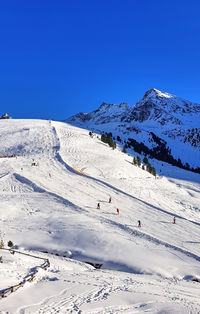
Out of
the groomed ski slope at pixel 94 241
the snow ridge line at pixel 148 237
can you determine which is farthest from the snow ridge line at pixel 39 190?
the snow ridge line at pixel 148 237

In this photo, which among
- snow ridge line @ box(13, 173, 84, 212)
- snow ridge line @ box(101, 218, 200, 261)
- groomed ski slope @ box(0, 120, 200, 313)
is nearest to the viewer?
groomed ski slope @ box(0, 120, 200, 313)

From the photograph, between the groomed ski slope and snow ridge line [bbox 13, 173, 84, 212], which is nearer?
the groomed ski slope

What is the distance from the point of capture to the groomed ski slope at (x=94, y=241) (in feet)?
31.2

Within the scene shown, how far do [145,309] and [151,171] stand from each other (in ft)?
199

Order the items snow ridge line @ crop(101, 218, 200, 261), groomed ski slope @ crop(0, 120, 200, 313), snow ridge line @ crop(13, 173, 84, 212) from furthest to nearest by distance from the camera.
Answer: snow ridge line @ crop(13, 173, 84, 212)
snow ridge line @ crop(101, 218, 200, 261)
groomed ski slope @ crop(0, 120, 200, 313)

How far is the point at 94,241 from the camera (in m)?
18.9

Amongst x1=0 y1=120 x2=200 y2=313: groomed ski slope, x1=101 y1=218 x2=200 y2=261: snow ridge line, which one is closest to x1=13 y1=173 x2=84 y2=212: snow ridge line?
x1=0 y1=120 x2=200 y2=313: groomed ski slope

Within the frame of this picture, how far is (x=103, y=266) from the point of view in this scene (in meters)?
16.0

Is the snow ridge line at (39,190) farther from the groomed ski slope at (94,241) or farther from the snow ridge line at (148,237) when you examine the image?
the snow ridge line at (148,237)

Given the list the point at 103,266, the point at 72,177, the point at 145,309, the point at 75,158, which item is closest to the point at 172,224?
the point at 103,266

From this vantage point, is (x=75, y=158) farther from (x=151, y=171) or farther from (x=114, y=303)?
(x=114, y=303)

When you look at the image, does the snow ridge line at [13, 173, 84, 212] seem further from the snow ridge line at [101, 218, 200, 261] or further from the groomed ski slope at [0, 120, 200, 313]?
the snow ridge line at [101, 218, 200, 261]

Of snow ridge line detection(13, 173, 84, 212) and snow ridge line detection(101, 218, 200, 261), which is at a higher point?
snow ridge line detection(13, 173, 84, 212)

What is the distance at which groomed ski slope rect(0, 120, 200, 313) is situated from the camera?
9503 mm
